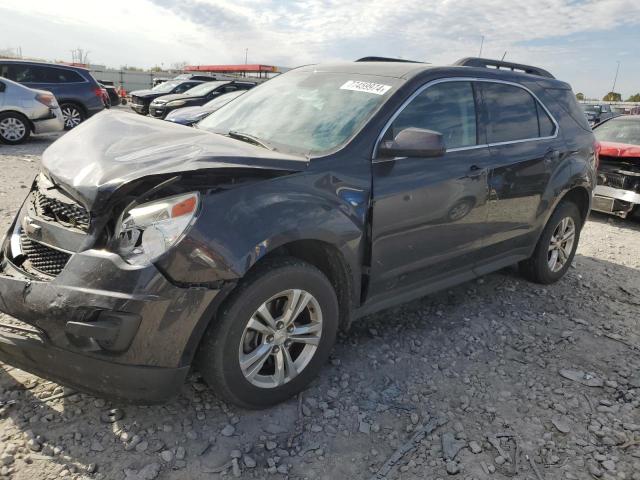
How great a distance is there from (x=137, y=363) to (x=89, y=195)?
0.76 meters

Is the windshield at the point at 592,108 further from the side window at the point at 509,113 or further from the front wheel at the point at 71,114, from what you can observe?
the side window at the point at 509,113

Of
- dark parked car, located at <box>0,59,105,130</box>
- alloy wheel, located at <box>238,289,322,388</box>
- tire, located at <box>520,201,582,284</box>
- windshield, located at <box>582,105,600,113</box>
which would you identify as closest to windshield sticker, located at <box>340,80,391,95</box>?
alloy wheel, located at <box>238,289,322,388</box>

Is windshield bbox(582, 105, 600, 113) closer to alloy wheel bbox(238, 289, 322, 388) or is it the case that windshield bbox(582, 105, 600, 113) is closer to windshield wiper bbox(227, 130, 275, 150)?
windshield wiper bbox(227, 130, 275, 150)

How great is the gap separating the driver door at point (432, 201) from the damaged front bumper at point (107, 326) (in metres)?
1.16

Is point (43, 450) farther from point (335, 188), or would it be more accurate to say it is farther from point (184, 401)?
point (335, 188)

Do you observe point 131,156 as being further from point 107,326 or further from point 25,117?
point 25,117

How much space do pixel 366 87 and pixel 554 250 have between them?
105 inches

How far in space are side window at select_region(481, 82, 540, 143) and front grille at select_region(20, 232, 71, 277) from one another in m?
2.82

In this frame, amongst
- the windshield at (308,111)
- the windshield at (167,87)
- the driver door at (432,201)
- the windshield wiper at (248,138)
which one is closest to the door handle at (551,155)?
the driver door at (432,201)

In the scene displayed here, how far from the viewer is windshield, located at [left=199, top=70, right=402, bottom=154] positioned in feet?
9.67

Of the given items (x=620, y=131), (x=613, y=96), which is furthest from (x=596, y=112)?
(x=613, y=96)

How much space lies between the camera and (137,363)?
2.16 metres

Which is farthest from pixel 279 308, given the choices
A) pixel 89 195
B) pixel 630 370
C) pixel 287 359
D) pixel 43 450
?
pixel 630 370

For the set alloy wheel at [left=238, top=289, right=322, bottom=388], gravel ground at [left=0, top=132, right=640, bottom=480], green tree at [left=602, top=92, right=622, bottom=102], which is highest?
green tree at [left=602, top=92, right=622, bottom=102]
